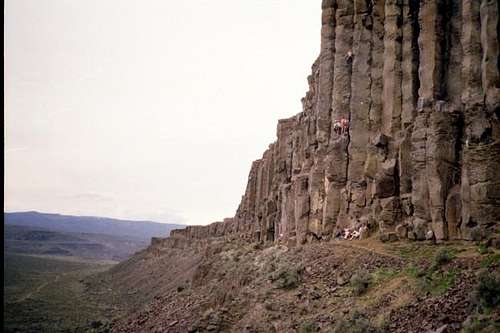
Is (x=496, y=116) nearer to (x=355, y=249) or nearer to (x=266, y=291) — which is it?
(x=355, y=249)

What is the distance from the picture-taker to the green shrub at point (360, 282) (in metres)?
19.2

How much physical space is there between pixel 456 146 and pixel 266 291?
10.4 meters

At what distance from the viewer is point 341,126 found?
29859 millimetres

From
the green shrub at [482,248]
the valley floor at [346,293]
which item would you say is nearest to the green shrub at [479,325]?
the valley floor at [346,293]

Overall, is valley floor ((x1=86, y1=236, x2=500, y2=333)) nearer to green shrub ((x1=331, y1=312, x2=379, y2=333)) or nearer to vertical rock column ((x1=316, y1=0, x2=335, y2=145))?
green shrub ((x1=331, y1=312, x2=379, y2=333))

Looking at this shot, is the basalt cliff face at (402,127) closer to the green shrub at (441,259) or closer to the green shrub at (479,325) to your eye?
the green shrub at (441,259)

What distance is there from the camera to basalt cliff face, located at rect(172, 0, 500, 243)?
70.4 ft

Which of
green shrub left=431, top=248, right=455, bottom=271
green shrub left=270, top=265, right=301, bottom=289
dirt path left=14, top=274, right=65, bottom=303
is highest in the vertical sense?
green shrub left=431, top=248, right=455, bottom=271

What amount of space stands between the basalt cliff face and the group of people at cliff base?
0.20m

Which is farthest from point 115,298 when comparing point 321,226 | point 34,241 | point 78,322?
point 34,241

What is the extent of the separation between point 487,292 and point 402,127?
44.8 ft

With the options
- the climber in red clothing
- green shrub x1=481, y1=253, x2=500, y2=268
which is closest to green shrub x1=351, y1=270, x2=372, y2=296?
green shrub x1=481, y1=253, x2=500, y2=268

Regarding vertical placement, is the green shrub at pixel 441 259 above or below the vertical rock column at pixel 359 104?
below

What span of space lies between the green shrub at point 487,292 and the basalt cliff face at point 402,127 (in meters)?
5.99
